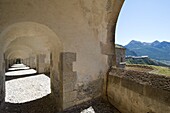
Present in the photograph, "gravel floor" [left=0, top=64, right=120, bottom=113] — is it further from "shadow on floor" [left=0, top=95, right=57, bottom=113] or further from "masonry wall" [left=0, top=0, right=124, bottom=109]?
"masonry wall" [left=0, top=0, right=124, bottom=109]

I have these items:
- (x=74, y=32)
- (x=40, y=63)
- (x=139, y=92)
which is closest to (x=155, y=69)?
(x=139, y=92)

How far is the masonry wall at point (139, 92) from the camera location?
2.15 meters

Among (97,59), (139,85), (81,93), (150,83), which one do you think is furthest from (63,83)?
(150,83)

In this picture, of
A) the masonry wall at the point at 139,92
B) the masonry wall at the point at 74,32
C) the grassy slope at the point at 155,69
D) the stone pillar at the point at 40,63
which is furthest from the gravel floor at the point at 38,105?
the stone pillar at the point at 40,63

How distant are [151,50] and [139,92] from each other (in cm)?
11518

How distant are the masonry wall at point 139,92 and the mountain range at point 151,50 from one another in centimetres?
7117

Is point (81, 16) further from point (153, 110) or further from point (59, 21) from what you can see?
point (153, 110)

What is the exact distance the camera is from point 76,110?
3.38 metres

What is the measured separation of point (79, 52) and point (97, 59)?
69 centimetres

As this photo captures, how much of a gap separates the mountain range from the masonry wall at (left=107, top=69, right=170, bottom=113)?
71.2 m

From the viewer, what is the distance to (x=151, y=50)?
104250 mm

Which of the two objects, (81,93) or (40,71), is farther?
Answer: (40,71)

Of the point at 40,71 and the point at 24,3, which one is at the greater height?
the point at 24,3

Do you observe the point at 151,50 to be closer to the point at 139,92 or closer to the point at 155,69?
the point at 155,69
